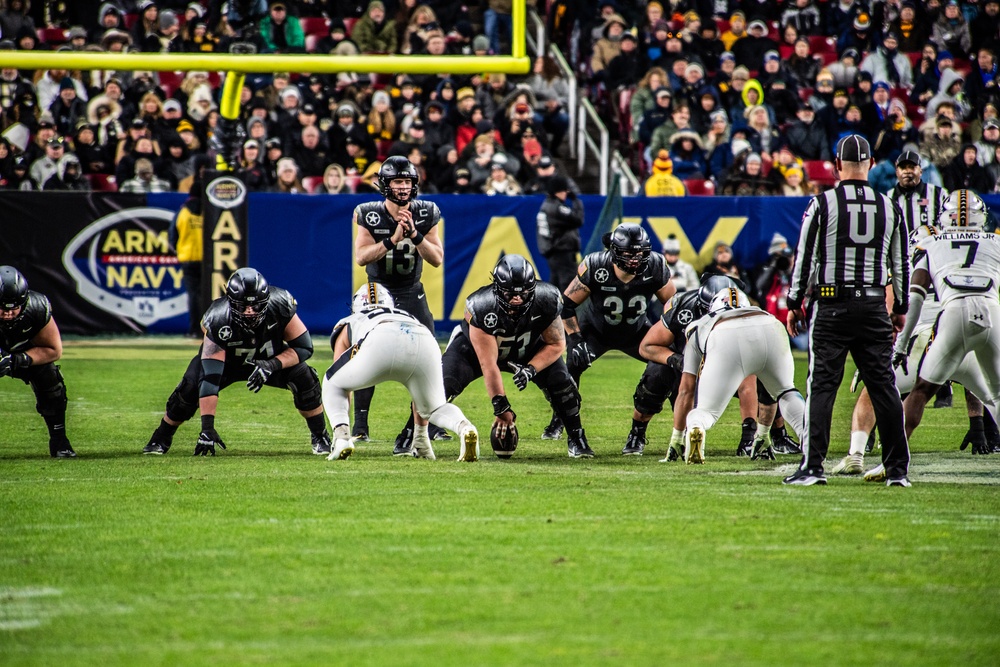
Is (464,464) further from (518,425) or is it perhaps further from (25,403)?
(25,403)

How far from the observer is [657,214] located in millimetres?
17625

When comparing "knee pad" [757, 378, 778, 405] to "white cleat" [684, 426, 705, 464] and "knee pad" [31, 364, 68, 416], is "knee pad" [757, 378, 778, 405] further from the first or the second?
"knee pad" [31, 364, 68, 416]

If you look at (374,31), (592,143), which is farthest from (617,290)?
(374,31)

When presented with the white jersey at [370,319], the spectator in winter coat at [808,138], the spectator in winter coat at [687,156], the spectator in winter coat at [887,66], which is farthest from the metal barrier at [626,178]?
the white jersey at [370,319]

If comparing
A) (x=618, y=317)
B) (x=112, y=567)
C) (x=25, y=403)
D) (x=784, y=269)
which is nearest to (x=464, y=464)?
(x=618, y=317)

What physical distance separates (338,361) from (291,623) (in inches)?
160

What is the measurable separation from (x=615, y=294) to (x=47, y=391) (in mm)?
4044

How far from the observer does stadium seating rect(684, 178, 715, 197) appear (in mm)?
18281

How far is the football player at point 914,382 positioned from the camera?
8242 mm

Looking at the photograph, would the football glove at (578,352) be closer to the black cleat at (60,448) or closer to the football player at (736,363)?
the football player at (736,363)

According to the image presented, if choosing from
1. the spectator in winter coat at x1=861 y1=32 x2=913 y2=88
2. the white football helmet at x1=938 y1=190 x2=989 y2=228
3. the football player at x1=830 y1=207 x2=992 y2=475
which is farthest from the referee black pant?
the spectator in winter coat at x1=861 y1=32 x2=913 y2=88

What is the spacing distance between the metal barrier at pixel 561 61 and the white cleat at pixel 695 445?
12.2 metres

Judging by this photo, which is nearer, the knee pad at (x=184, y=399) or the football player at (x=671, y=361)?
the knee pad at (x=184, y=399)

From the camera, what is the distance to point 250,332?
8.98m
